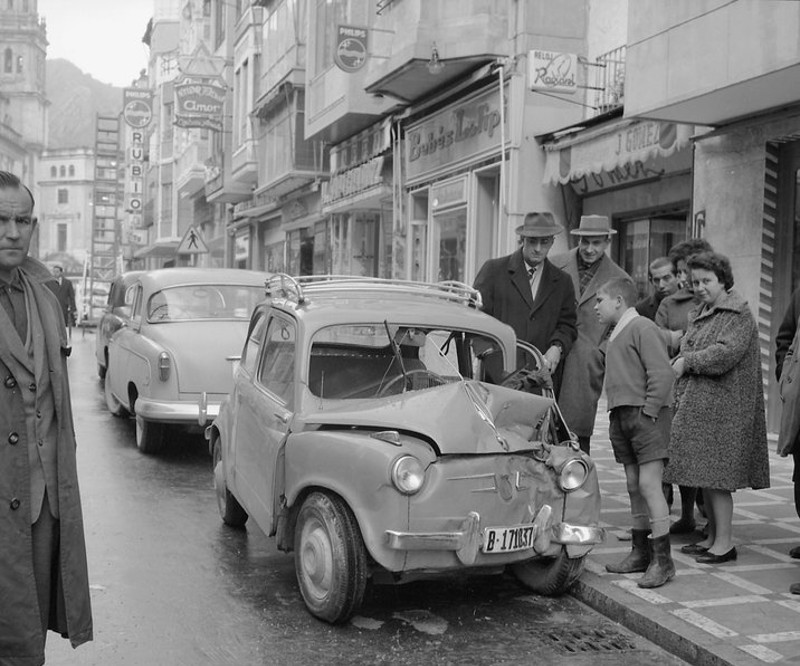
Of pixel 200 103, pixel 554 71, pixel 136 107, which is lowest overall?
pixel 554 71

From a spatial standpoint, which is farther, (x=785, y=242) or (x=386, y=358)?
(x=785, y=242)

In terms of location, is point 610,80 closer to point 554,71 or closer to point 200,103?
point 554,71

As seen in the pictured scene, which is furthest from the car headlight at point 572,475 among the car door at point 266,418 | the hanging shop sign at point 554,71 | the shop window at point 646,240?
the hanging shop sign at point 554,71

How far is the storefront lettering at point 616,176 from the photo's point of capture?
13047 millimetres

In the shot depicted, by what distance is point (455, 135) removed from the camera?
17.8 m

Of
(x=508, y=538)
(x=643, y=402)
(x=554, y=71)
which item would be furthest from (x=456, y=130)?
(x=508, y=538)

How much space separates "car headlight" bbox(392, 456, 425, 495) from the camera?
4742 mm

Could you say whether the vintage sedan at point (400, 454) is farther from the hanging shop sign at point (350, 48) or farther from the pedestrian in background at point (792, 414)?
the hanging shop sign at point (350, 48)

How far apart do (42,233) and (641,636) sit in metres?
170

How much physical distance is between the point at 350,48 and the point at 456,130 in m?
3.43

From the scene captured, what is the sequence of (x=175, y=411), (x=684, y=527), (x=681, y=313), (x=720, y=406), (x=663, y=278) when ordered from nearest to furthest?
(x=720, y=406)
(x=684, y=527)
(x=681, y=313)
(x=663, y=278)
(x=175, y=411)

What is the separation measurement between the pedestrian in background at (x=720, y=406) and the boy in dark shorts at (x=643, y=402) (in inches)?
14.4

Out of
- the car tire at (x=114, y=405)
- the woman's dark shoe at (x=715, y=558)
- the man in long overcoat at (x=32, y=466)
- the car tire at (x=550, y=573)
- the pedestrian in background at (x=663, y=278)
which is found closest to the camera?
the man in long overcoat at (x=32, y=466)

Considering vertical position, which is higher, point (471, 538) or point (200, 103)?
point (200, 103)
